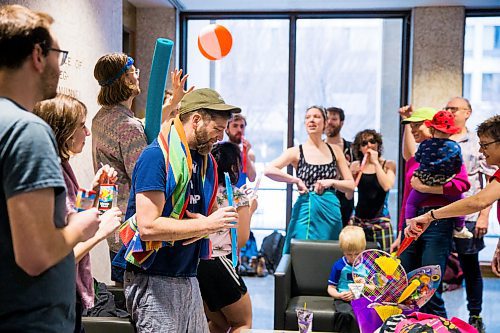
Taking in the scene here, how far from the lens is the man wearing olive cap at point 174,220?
1.98 metres

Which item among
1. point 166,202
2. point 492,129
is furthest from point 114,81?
point 492,129

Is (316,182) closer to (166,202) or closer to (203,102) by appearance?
(203,102)

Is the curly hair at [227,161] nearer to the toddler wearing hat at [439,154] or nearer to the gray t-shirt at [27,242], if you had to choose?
the toddler wearing hat at [439,154]

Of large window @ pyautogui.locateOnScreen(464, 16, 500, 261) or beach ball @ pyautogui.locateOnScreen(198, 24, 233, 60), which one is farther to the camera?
large window @ pyautogui.locateOnScreen(464, 16, 500, 261)

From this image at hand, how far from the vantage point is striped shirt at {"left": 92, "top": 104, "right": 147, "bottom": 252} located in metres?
2.63

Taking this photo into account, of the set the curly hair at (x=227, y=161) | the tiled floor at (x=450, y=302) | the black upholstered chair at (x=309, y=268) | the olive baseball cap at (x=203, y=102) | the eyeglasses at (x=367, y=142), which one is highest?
the olive baseball cap at (x=203, y=102)

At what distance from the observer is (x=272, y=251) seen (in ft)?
20.8

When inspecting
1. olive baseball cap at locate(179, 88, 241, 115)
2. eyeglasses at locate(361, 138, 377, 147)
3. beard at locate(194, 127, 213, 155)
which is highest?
olive baseball cap at locate(179, 88, 241, 115)

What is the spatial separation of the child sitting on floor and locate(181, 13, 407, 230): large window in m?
3.47

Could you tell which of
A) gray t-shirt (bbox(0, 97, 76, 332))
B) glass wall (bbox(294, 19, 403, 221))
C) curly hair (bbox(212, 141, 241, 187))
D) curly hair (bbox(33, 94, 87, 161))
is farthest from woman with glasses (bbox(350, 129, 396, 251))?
gray t-shirt (bbox(0, 97, 76, 332))

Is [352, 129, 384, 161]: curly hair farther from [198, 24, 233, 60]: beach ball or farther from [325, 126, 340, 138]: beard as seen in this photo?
[198, 24, 233, 60]: beach ball

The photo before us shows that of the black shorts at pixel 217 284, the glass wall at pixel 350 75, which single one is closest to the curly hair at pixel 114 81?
the black shorts at pixel 217 284

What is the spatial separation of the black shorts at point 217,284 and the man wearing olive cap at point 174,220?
0.60 m

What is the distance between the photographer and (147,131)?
2.71 meters
